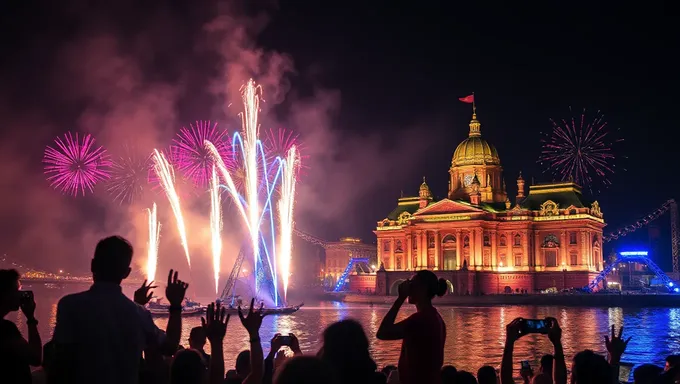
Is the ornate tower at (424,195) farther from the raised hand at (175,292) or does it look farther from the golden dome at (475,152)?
the raised hand at (175,292)

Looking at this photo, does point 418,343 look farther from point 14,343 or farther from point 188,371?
point 14,343

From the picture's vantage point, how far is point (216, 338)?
7.62 m

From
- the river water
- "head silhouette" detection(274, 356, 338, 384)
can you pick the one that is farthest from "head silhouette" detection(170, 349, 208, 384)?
the river water

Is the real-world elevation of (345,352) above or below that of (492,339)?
above

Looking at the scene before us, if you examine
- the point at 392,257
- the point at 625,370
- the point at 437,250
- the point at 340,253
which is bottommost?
the point at 625,370

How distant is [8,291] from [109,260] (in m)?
1.56

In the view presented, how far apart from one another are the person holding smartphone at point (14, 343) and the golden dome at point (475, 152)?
118 meters

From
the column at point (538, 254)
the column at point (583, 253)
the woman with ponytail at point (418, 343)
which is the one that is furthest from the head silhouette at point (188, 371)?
the column at point (538, 254)

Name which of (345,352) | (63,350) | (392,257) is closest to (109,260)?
(63,350)

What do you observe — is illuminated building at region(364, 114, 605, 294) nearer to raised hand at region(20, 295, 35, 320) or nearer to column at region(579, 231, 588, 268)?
column at region(579, 231, 588, 268)

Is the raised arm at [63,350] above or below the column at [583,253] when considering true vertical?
below

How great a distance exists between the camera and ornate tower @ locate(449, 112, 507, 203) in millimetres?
121875

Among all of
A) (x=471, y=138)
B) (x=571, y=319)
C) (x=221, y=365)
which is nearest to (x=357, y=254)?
(x=471, y=138)

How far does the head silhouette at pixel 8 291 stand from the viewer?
760cm
